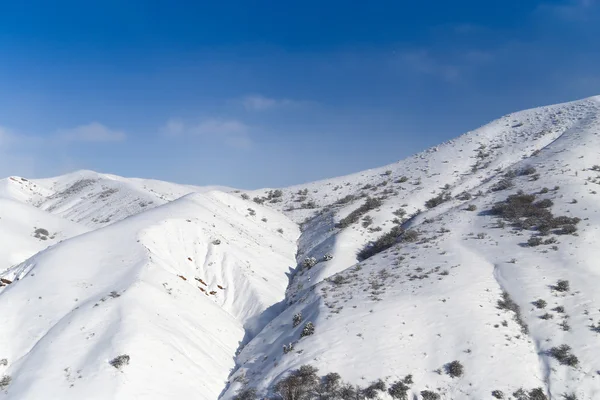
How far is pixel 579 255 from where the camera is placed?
25.9m

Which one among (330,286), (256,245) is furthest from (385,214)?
(330,286)

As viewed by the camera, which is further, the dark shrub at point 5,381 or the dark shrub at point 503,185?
the dark shrub at point 503,185

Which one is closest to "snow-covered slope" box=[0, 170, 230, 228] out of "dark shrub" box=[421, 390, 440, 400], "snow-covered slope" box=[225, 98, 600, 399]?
"snow-covered slope" box=[225, 98, 600, 399]

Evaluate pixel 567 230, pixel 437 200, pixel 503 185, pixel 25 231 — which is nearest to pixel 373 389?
pixel 567 230

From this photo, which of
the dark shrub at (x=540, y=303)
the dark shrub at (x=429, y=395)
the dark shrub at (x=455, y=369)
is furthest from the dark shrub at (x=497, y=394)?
the dark shrub at (x=540, y=303)

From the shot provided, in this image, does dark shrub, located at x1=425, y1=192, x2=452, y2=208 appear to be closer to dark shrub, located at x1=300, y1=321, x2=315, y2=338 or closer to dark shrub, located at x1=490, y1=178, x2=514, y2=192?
dark shrub, located at x1=490, y1=178, x2=514, y2=192

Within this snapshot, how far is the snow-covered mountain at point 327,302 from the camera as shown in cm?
1856

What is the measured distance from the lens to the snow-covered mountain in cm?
1856

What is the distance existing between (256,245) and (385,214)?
16.0 metres

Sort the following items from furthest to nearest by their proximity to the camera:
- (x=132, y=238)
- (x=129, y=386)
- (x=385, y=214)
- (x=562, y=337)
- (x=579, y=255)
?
(x=385, y=214) → (x=132, y=238) → (x=579, y=255) → (x=562, y=337) → (x=129, y=386)

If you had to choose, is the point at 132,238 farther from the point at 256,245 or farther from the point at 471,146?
the point at 471,146

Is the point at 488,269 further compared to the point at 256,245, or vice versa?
the point at 256,245

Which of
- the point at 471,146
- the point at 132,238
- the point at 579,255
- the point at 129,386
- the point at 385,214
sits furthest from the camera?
the point at 471,146

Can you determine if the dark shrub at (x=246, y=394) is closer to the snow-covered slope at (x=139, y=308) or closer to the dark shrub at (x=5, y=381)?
the snow-covered slope at (x=139, y=308)
